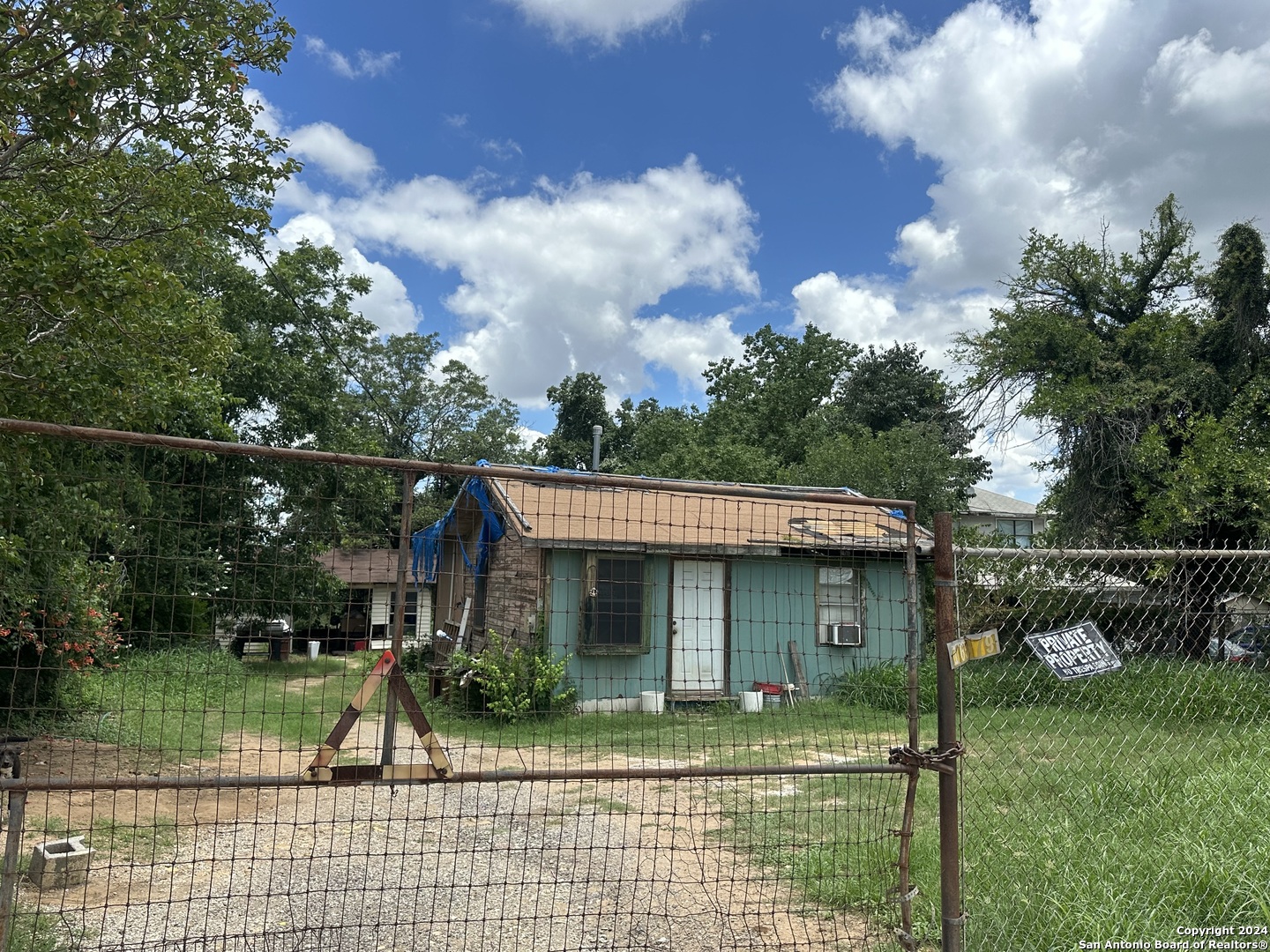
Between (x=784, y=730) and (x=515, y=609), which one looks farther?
(x=515, y=609)

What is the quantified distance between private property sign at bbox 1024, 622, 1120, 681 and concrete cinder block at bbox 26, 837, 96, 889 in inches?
183

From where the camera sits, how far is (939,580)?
324 cm

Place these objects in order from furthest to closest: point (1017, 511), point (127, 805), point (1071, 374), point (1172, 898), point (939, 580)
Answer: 1. point (1017, 511)
2. point (1071, 374)
3. point (127, 805)
4. point (1172, 898)
5. point (939, 580)

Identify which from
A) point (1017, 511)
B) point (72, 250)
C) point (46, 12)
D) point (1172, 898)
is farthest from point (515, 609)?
point (1017, 511)

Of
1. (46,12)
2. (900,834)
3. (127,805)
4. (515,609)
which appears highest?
(46,12)

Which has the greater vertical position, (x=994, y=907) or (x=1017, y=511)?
(x=1017, y=511)

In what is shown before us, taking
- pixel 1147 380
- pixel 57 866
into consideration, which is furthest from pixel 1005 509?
pixel 57 866

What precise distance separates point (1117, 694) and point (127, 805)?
707 centimetres

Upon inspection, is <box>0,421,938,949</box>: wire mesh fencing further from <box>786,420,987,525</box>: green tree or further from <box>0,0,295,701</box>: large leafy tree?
<box>786,420,987,525</box>: green tree

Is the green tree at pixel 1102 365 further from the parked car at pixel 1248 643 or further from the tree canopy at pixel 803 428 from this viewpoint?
the parked car at pixel 1248 643

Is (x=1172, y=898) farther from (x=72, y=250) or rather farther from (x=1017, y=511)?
(x=1017, y=511)

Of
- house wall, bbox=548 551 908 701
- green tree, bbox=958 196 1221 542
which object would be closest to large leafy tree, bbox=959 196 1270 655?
green tree, bbox=958 196 1221 542

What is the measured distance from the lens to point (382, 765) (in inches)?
106

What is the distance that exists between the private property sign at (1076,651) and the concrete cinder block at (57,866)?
15.2 ft
